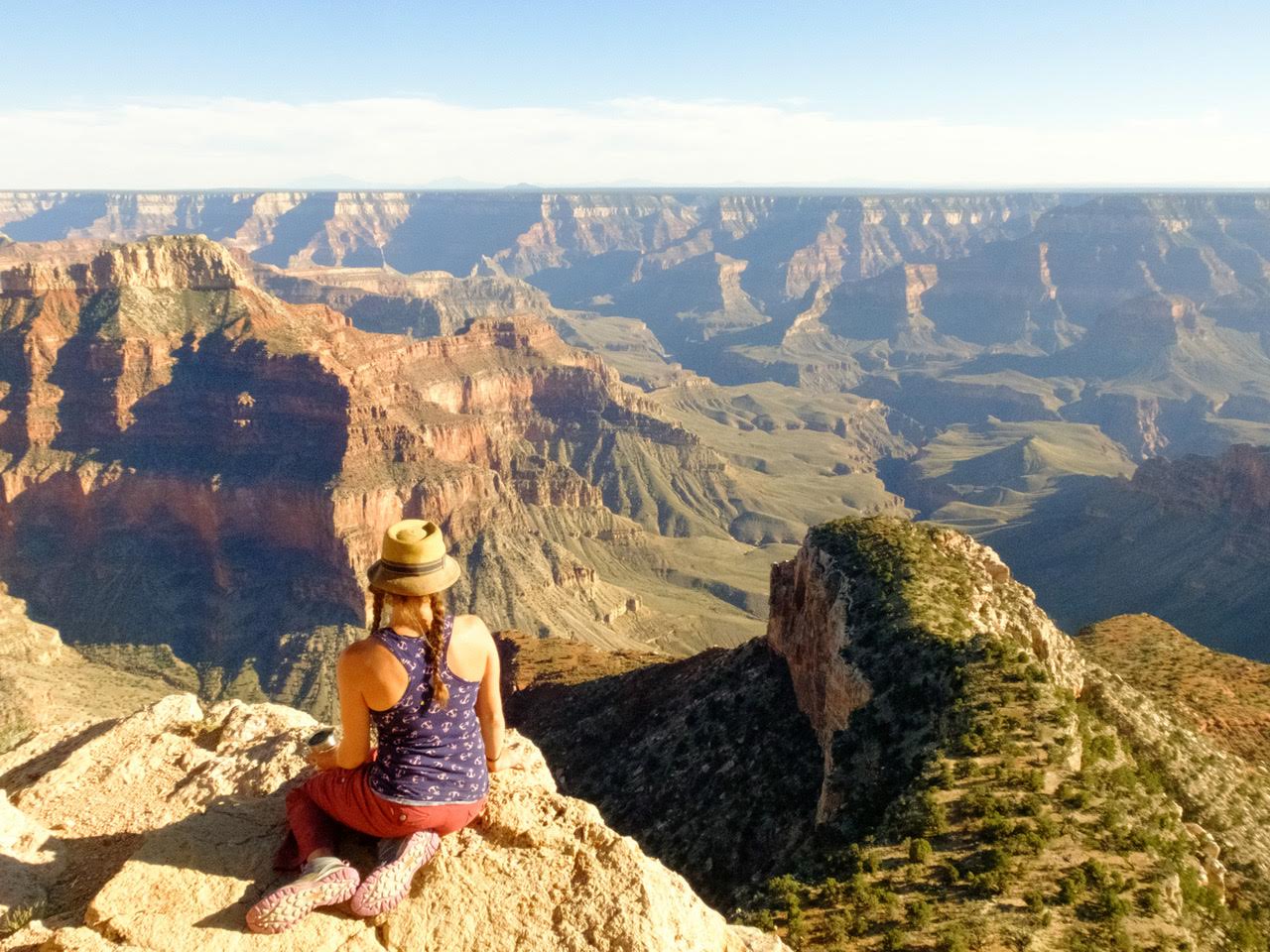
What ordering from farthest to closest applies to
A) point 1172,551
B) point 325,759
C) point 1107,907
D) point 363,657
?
point 1172,551 → point 1107,907 → point 325,759 → point 363,657

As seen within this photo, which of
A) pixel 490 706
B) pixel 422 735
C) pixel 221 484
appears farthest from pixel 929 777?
pixel 221 484

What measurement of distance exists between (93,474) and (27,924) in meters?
125

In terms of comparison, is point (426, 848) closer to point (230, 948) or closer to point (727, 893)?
point (230, 948)

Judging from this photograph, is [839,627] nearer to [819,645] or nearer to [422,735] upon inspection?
[819,645]

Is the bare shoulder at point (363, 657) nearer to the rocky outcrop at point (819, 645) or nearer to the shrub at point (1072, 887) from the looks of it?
the shrub at point (1072, 887)

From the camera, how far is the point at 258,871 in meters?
11.0

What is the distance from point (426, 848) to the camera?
11047mm

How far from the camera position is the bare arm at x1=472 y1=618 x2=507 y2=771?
1156 centimetres

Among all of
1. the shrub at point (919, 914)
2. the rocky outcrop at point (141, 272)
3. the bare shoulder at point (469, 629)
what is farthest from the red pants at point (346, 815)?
the rocky outcrop at point (141, 272)

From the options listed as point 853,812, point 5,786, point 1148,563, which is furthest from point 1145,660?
point 1148,563

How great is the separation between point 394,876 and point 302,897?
1.12 m

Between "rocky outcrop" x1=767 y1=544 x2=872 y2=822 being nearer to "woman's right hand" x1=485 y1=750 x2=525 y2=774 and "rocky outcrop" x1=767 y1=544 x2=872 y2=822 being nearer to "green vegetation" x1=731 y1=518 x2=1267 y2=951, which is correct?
"green vegetation" x1=731 y1=518 x2=1267 y2=951

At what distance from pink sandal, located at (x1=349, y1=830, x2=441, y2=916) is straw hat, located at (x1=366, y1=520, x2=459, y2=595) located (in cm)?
332

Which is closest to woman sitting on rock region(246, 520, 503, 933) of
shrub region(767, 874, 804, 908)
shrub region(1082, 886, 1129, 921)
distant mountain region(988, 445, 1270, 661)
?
shrub region(767, 874, 804, 908)
